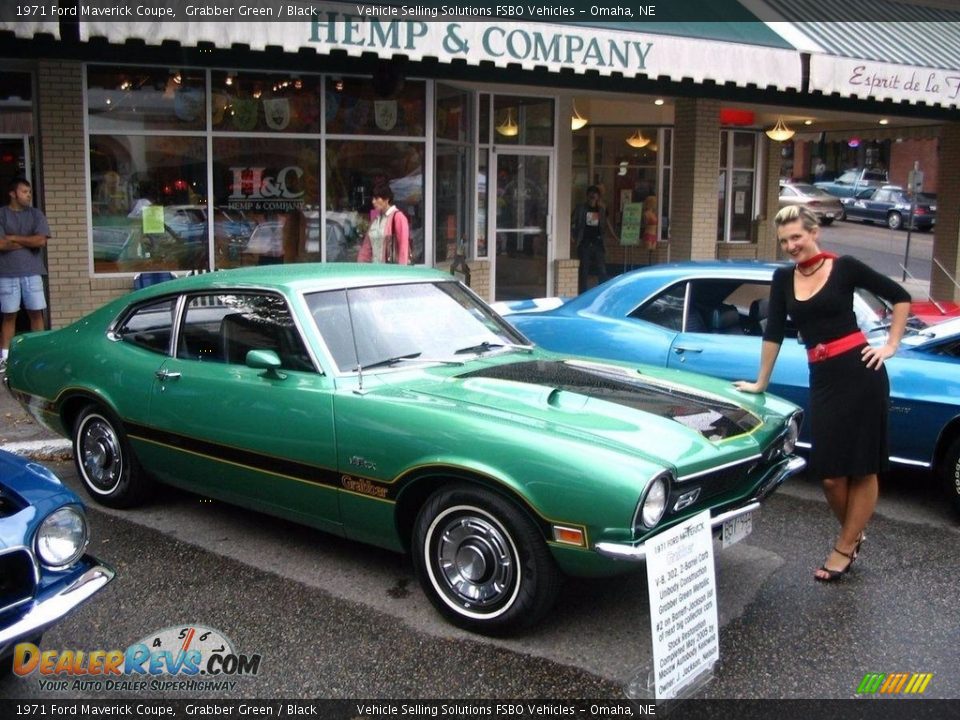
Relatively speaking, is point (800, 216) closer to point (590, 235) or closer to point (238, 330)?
point (238, 330)

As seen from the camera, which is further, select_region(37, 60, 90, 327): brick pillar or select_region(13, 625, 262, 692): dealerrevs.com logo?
select_region(37, 60, 90, 327): brick pillar

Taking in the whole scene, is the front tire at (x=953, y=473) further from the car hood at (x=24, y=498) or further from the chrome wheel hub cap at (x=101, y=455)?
the chrome wheel hub cap at (x=101, y=455)

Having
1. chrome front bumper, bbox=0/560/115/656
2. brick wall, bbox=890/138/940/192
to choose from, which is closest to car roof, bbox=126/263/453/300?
Answer: chrome front bumper, bbox=0/560/115/656

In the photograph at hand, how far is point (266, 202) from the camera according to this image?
11562mm

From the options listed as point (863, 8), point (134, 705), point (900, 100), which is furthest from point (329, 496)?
point (863, 8)

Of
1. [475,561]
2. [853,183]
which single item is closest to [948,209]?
[475,561]

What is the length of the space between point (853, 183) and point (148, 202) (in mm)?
31780

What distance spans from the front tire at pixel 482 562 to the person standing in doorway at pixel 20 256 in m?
6.69

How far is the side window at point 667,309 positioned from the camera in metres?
6.82

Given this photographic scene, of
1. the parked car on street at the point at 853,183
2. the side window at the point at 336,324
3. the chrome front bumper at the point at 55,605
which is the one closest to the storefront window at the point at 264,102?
the side window at the point at 336,324

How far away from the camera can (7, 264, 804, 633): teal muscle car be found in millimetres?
3986

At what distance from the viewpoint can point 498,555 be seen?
4.13 meters

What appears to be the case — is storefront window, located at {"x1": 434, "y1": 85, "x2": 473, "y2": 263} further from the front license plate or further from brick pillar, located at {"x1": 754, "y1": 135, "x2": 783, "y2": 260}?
the front license plate

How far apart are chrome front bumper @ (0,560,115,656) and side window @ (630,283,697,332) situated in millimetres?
4261
